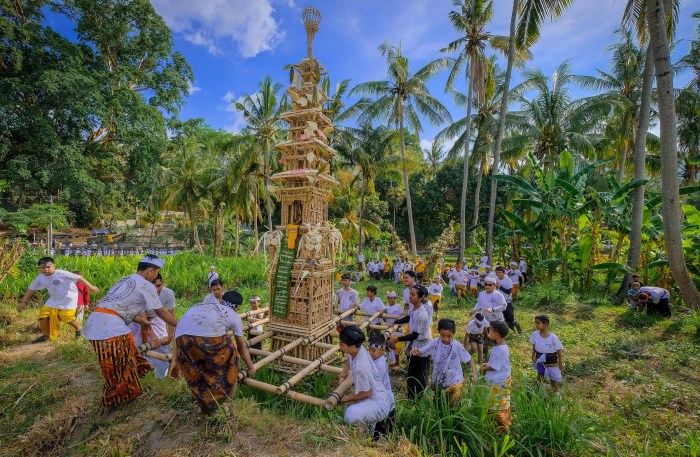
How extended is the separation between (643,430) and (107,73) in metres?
29.7

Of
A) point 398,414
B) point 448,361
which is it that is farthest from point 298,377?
point 448,361

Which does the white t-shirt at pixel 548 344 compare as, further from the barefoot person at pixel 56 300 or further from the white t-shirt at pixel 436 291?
the barefoot person at pixel 56 300

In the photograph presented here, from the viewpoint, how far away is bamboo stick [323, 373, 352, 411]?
3.20 metres

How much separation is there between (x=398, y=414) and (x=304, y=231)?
309 centimetres

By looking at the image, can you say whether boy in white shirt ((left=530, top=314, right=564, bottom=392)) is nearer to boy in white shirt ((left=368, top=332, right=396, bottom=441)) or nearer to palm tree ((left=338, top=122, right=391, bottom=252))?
boy in white shirt ((left=368, top=332, right=396, bottom=441))

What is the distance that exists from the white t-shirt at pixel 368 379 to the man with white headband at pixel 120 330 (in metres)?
2.22

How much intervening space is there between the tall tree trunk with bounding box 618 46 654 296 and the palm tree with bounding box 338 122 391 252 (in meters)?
10.9

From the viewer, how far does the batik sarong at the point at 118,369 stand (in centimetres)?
352

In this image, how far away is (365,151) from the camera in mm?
20062

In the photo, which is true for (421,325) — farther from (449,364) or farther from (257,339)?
(257,339)

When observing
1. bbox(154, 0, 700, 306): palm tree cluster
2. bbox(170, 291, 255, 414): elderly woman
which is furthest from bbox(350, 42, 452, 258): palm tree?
bbox(170, 291, 255, 414): elderly woman

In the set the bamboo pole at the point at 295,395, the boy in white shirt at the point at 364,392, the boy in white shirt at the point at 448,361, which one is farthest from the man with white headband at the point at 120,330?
the boy in white shirt at the point at 448,361

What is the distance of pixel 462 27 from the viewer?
1639 cm

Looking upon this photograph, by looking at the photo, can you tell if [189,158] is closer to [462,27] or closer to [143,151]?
[143,151]
